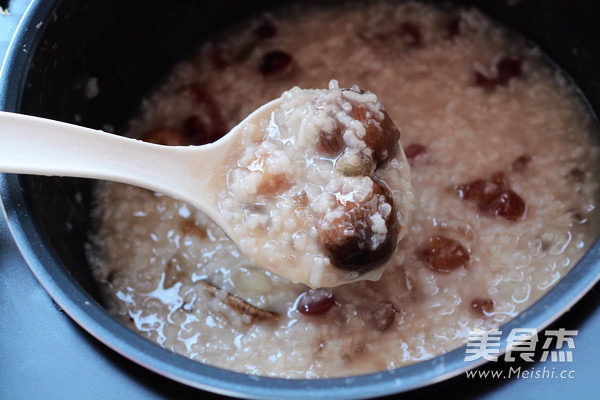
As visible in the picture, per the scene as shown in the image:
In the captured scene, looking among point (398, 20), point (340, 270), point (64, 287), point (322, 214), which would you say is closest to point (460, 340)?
point (340, 270)

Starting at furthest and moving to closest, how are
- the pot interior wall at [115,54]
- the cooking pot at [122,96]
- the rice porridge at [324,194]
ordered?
the pot interior wall at [115,54]
the rice porridge at [324,194]
the cooking pot at [122,96]

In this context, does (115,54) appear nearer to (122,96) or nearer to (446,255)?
(122,96)

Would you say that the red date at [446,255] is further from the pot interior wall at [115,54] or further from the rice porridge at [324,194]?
the pot interior wall at [115,54]

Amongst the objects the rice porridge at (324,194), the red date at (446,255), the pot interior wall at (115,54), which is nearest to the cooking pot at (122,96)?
the pot interior wall at (115,54)

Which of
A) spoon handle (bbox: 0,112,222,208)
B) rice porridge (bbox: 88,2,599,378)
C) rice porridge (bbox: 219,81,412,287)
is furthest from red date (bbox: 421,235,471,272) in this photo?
spoon handle (bbox: 0,112,222,208)

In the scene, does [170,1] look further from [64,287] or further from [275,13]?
[64,287]

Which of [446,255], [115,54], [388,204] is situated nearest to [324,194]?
[388,204]
